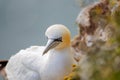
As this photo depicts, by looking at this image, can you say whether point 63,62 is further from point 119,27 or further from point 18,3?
point 18,3

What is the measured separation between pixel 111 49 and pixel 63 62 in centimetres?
108

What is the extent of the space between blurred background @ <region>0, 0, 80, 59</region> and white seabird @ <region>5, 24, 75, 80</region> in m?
1.44

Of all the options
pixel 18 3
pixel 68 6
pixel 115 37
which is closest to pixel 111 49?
pixel 115 37

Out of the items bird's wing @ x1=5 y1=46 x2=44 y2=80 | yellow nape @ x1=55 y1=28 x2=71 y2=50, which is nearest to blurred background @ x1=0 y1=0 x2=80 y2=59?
bird's wing @ x1=5 y1=46 x2=44 y2=80

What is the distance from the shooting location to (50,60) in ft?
5.63

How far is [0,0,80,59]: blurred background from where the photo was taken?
3375mm

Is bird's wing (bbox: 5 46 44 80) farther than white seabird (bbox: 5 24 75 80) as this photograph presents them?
Yes

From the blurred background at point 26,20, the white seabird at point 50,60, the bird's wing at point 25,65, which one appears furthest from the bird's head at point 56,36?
the blurred background at point 26,20

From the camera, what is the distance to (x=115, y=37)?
0.59 meters

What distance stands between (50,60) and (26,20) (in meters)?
1.78

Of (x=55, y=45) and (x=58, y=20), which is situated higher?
(x=58, y=20)

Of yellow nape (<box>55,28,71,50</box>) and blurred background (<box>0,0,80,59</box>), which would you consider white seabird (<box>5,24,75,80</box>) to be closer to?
yellow nape (<box>55,28,71,50</box>)

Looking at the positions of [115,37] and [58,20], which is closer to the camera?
[115,37]

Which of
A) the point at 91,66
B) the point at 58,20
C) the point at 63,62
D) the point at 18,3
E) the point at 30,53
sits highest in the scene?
the point at 18,3
